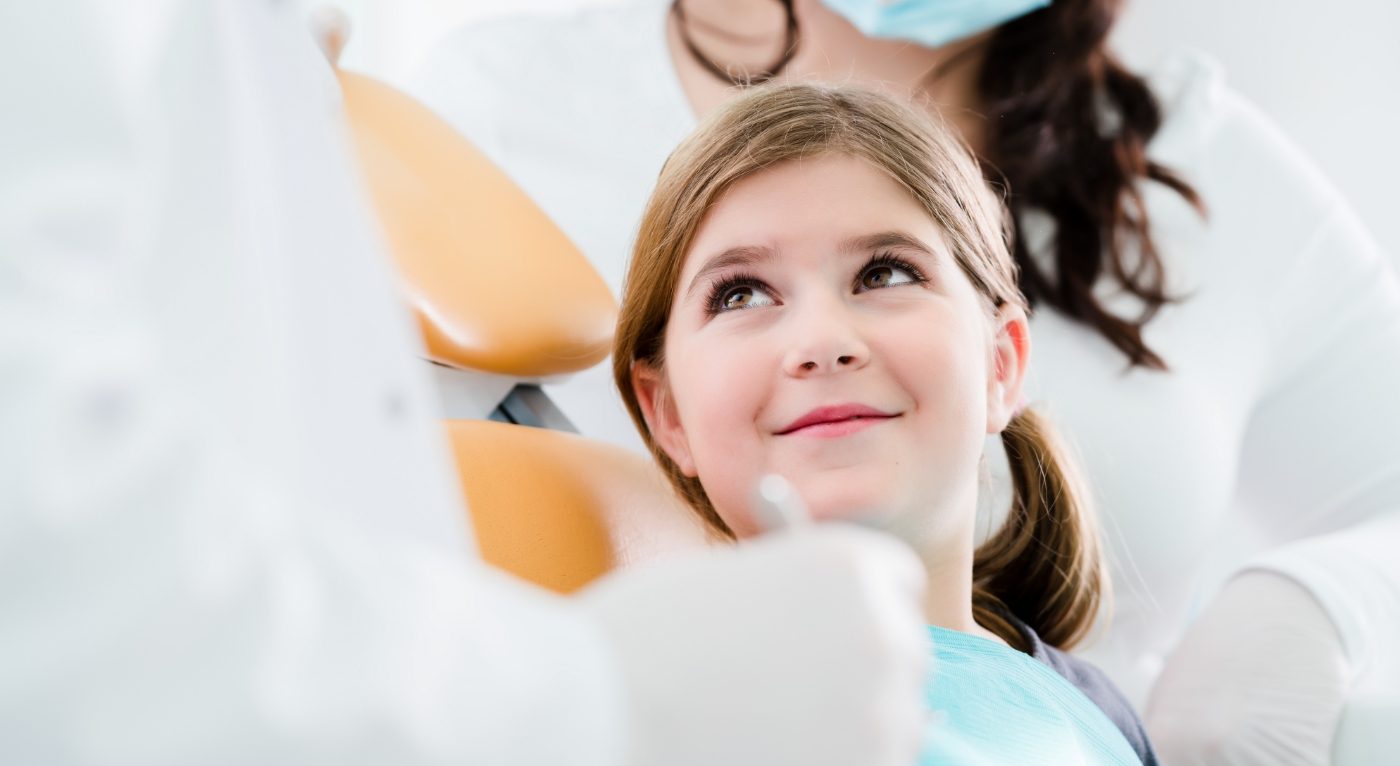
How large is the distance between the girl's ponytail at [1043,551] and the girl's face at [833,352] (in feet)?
0.70

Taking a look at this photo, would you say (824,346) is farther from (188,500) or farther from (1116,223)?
(1116,223)

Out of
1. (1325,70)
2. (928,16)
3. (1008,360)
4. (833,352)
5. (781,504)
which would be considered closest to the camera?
(781,504)

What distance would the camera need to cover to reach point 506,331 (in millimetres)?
1049

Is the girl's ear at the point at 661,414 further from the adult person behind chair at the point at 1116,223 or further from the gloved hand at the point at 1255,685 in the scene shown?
the gloved hand at the point at 1255,685

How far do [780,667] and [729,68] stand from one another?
1.20 meters

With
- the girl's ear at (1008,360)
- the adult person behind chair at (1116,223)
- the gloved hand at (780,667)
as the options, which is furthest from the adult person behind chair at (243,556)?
Answer: the adult person behind chair at (1116,223)

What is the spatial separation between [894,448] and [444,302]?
1.20ft

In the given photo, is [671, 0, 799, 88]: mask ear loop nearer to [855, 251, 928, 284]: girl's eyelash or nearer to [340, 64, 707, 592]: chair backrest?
[340, 64, 707, 592]: chair backrest

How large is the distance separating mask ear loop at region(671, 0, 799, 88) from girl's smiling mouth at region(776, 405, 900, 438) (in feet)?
2.41

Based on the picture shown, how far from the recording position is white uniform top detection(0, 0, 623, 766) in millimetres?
365

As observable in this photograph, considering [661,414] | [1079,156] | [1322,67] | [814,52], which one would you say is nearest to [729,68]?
[814,52]

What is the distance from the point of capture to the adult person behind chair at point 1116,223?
4.69 feet

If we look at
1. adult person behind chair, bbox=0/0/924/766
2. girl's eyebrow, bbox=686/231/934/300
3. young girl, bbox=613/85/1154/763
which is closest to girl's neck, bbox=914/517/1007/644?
young girl, bbox=613/85/1154/763

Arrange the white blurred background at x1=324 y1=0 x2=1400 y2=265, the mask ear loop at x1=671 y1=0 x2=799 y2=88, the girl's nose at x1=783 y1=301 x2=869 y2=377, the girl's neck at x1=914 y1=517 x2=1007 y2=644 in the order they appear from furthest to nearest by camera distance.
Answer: the white blurred background at x1=324 y1=0 x2=1400 y2=265
the mask ear loop at x1=671 y1=0 x2=799 y2=88
the girl's neck at x1=914 y1=517 x2=1007 y2=644
the girl's nose at x1=783 y1=301 x2=869 y2=377
